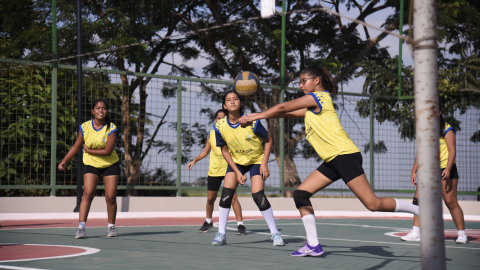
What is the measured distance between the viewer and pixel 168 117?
12023 millimetres

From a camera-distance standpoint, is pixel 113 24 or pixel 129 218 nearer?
pixel 129 218

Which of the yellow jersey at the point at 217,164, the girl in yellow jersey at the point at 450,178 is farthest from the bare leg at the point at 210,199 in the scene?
the girl in yellow jersey at the point at 450,178

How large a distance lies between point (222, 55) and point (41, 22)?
6.79m

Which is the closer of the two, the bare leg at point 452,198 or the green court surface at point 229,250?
the green court surface at point 229,250

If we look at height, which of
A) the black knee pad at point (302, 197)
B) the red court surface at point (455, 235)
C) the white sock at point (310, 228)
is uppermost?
the black knee pad at point (302, 197)

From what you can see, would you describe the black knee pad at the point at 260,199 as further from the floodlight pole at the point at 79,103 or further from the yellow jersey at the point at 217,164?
the floodlight pole at the point at 79,103

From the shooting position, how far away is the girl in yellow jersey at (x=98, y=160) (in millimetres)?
7164

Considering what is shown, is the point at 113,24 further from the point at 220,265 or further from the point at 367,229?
the point at 220,265

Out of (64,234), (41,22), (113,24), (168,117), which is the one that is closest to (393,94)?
(168,117)

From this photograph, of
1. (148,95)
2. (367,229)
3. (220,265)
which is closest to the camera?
(220,265)

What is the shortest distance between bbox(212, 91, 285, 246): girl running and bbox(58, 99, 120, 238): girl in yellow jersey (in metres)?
1.62

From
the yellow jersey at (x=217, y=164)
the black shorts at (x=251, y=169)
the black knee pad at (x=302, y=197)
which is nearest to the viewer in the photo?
the black knee pad at (x=302, y=197)

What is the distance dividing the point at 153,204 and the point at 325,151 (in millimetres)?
7257

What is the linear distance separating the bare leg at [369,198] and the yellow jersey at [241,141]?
192 cm
